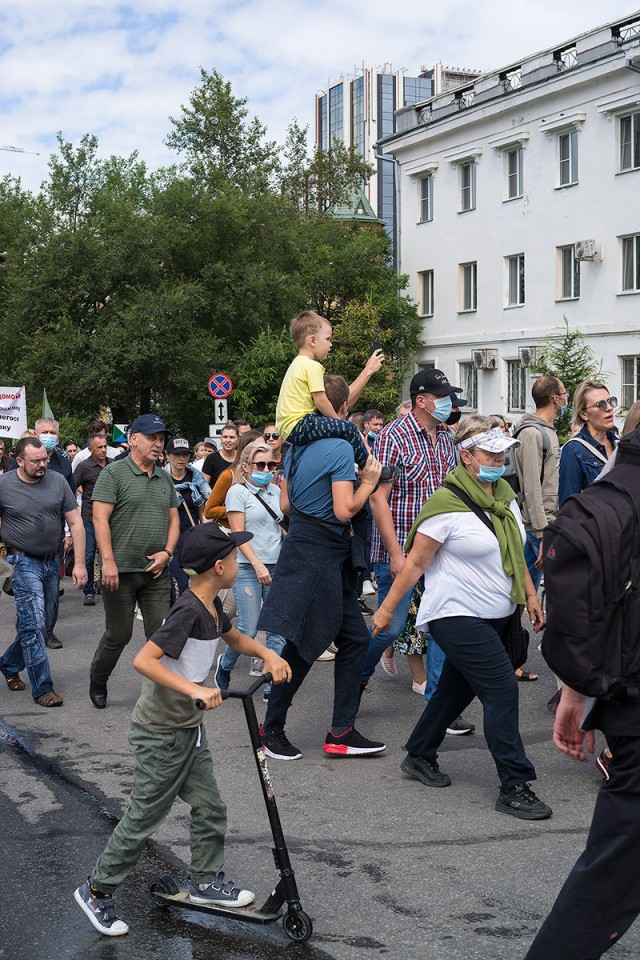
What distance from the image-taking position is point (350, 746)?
Result: 6.56m

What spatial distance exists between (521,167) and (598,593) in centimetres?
3474

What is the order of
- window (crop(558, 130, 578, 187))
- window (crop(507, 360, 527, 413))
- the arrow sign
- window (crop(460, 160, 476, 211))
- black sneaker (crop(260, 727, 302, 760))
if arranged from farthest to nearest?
window (crop(460, 160, 476, 211)), window (crop(507, 360, 527, 413)), window (crop(558, 130, 578, 187)), the arrow sign, black sneaker (crop(260, 727, 302, 760))

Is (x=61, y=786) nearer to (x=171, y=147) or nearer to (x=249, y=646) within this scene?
(x=249, y=646)

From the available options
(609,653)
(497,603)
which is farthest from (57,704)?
(609,653)

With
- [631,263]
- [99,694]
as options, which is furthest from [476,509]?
[631,263]

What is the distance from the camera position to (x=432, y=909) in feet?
14.4

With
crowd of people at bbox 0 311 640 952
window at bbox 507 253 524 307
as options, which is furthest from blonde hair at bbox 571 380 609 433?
window at bbox 507 253 524 307

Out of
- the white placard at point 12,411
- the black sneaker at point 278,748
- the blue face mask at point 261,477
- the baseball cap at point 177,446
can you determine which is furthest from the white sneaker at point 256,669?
the white placard at point 12,411

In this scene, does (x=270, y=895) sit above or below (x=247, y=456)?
below

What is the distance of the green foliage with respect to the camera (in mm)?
28875

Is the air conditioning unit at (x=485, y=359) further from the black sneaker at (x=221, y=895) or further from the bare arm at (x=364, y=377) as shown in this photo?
the black sneaker at (x=221, y=895)

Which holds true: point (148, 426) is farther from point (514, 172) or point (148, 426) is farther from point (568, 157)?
point (514, 172)

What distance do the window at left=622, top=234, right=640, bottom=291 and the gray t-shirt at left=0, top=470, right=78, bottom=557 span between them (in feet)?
85.7

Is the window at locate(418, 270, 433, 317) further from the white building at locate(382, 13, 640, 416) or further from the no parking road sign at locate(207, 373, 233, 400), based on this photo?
the no parking road sign at locate(207, 373, 233, 400)
